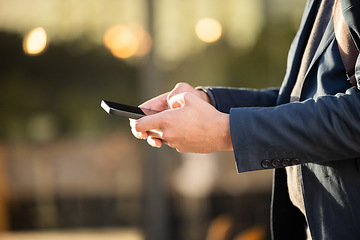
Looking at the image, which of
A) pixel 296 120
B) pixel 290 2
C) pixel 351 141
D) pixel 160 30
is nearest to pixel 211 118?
pixel 296 120

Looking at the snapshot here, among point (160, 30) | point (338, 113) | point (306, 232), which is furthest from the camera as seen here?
point (160, 30)

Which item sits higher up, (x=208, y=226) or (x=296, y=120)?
(x=296, y=120)

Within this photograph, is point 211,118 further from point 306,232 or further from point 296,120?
point 306,232

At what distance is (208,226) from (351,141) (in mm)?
3527

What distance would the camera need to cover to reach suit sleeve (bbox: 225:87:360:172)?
1.06m

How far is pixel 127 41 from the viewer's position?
4293 mm

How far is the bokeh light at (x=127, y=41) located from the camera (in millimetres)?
4215

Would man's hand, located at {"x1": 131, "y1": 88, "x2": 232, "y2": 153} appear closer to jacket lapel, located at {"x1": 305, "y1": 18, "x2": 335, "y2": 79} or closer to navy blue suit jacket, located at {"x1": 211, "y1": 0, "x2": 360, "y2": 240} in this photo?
navy blue suit jacket, located at {"x1": 211, "y1": 0, "x2": 360, "y2": 240}

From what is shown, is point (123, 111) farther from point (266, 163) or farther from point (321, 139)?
point (321, 139)

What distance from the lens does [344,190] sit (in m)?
1.15

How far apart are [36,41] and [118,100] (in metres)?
0.91

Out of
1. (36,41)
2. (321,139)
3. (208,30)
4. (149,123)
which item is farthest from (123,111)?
(36,41)

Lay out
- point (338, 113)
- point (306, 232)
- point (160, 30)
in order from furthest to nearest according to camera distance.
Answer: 1. point (160, 30)
2. point (306, 232)
3. point (338, 113)

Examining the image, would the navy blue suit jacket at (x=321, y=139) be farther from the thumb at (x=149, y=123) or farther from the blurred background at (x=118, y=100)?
the blurred background at (x=118, y=100)
